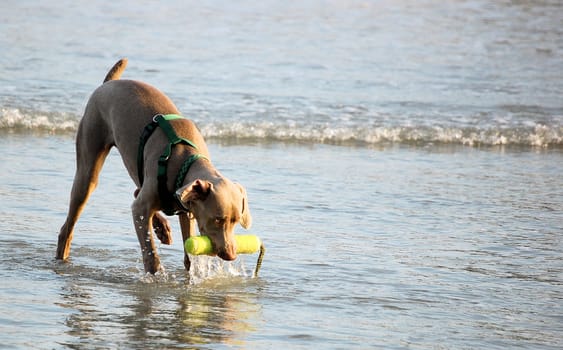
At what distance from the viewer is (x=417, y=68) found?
58.9 feet

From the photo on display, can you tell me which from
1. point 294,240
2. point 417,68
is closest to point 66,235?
point 294,240

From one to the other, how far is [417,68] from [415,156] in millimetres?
6413

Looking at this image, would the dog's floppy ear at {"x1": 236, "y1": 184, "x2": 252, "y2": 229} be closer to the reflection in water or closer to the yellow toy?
the yellow toy

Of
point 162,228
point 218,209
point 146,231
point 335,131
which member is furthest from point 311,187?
point 218,209

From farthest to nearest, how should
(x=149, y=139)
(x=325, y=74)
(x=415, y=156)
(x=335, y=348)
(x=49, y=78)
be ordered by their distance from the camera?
(x=325, y=74)
(x=49, y=78)
(x=415, y=156)
(x=149, y=139)
(x=335, y=348)

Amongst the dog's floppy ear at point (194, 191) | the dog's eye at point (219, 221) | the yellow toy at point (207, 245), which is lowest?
the yellow toy at point (207, 245)

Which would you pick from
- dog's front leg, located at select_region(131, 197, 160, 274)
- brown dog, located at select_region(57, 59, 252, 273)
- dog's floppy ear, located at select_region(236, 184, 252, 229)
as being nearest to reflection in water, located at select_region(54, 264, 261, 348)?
dog's front leg, located at select_region(131, 197, 160, 274)

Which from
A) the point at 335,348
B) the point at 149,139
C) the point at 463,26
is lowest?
the point at 335,348

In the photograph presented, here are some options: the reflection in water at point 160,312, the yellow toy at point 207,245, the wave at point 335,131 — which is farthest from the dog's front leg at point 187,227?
the wave at point 335,131

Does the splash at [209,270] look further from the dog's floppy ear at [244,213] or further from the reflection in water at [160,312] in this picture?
the dog's floppy ear at [244,213]

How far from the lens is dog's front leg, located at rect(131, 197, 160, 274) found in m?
6.32

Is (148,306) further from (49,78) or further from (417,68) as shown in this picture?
(417,68)

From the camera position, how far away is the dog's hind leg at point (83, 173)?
7059 millimetres

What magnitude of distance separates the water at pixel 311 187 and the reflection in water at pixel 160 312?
0.02m
